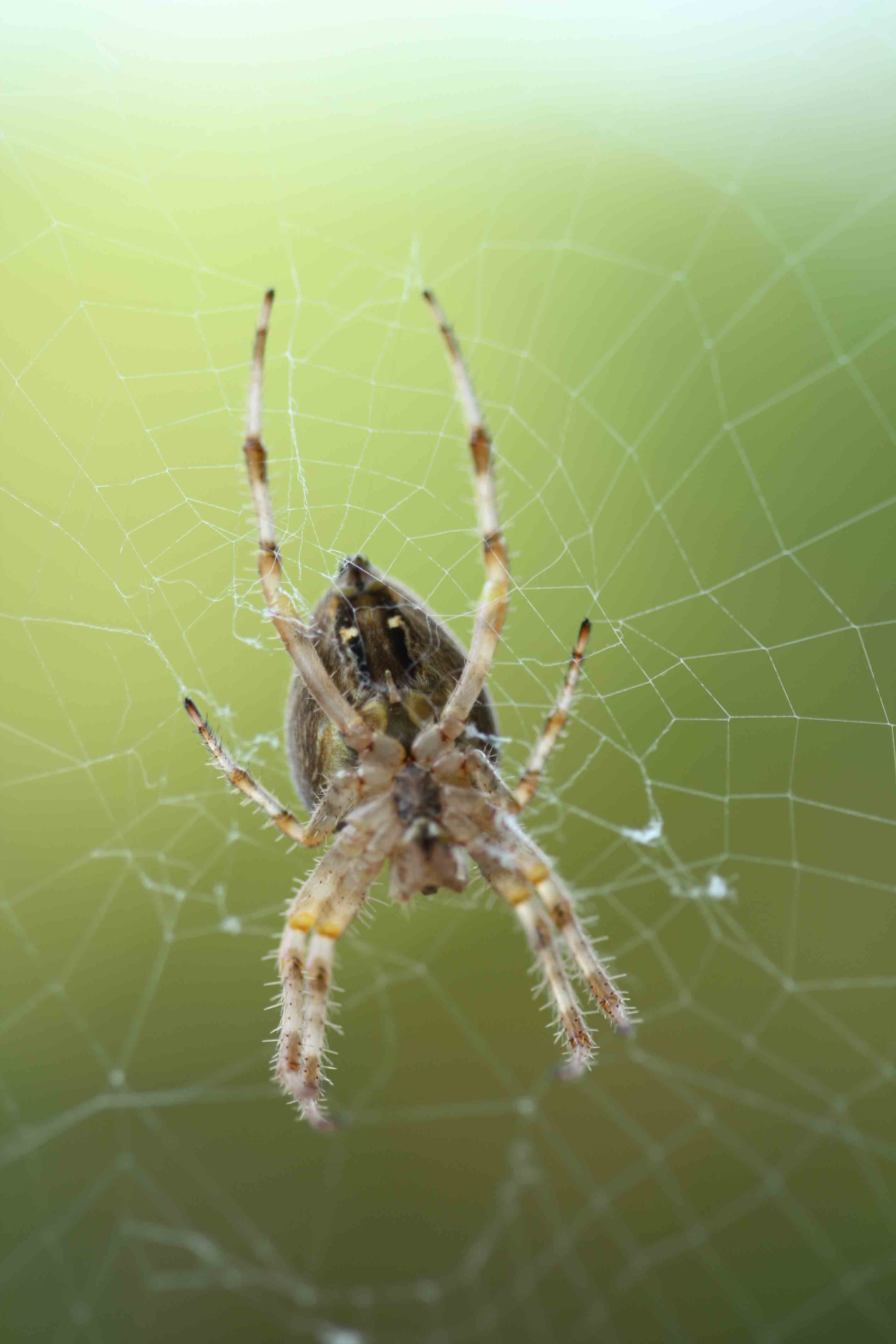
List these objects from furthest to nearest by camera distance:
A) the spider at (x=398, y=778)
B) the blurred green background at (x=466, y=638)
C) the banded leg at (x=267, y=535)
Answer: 1. the blurred green background at (x=466, y=638)
2. the spider at (x=398, y=778)
3. the banded leg at (x=267, y=535)

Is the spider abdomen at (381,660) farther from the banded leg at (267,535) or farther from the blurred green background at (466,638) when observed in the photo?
the blurred green background at (466,638)

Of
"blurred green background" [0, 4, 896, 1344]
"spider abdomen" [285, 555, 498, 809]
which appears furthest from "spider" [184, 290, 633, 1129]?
"blurred green background" [0, 4, 896, 1344]

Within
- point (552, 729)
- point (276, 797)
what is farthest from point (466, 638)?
point (276, 797)

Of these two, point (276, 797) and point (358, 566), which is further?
point (276, 797)

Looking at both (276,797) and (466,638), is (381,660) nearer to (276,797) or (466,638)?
(276,797)

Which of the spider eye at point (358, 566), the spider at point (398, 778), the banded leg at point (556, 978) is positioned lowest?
the banded leg at point (556, 978)

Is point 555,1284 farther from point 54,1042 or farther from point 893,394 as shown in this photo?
point 893,394

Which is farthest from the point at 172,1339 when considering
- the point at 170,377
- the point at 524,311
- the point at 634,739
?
the point at 524,311

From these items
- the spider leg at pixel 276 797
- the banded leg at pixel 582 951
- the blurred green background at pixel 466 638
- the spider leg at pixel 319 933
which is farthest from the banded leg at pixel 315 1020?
the blurred green background at pixel 466 638
